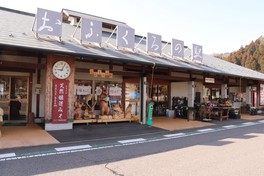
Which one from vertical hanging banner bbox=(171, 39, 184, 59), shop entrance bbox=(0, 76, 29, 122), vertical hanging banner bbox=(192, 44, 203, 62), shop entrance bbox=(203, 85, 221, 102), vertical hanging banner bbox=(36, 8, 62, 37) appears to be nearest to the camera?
vertical hanging banner bbox=(36, 8, 62, 37)

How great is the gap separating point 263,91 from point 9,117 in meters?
19.0

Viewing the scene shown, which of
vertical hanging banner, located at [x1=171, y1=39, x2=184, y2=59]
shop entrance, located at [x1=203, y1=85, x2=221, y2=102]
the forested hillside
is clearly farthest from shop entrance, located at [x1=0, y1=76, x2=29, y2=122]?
the forested hillside

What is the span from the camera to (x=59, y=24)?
9.22 meters

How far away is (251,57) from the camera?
40.6m

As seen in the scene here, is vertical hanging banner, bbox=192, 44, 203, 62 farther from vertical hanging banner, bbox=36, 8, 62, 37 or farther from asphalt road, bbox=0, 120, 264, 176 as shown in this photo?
vertical hanging banner, bbox=36, 8, 62, 37

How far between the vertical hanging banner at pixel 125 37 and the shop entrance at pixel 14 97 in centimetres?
446

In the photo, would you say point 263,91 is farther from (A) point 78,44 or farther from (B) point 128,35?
(A) point 78,44

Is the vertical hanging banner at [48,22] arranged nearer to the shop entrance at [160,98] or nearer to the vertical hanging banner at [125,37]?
the vertical hanging banner at [125,37]

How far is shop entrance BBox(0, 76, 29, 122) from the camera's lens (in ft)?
32.0

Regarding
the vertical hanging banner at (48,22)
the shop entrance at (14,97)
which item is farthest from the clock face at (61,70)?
the shop entrance at (14,97)

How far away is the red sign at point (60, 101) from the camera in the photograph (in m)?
8.53

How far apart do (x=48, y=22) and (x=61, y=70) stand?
6.55 ft

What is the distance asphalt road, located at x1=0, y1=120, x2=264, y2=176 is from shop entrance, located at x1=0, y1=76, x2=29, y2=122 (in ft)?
14.5

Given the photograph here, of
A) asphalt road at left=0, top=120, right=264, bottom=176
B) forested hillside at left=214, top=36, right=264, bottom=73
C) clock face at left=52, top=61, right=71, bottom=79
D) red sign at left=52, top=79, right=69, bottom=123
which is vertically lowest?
asphalt road at left=0, top=120, right=264, bottom=176
